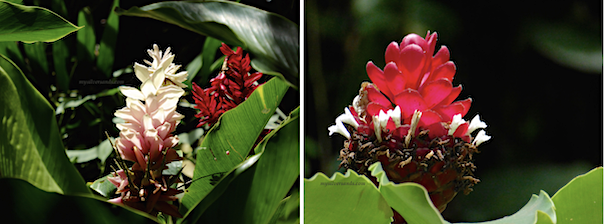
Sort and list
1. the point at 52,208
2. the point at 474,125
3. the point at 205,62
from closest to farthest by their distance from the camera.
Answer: the point at 52,208
the point at 474,125
the point at 205,62

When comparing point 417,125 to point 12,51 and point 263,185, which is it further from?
point 12,51

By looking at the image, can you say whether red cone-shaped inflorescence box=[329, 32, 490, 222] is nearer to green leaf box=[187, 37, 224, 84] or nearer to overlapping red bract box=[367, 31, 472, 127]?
overlapping red bract box=[367, 31, 472, 127]

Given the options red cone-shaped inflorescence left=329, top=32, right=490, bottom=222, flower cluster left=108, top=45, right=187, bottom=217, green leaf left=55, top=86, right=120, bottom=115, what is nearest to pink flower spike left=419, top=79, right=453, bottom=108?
red cone-shaped inflorescence left=329, top=32, right=490, bottom=222

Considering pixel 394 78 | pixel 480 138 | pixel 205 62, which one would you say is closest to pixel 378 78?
pixel 394 78

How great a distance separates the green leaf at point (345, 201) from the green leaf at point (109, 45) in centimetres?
27

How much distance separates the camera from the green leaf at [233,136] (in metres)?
0.41

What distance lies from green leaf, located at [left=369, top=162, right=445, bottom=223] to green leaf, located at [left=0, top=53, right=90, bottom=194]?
26 cm

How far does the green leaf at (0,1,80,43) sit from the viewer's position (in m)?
0.38

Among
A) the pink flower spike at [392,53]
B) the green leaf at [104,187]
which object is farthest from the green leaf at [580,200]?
the green leaf at [104,187]

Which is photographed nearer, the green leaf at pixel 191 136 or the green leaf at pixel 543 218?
the green leaf at pixel 543 218

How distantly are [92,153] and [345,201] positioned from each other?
0.30 m

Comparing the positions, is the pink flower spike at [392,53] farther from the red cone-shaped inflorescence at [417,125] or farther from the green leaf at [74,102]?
the green leaf at [74,102]

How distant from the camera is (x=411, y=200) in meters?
0.31

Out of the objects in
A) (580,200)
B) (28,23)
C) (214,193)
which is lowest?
(580,200)
